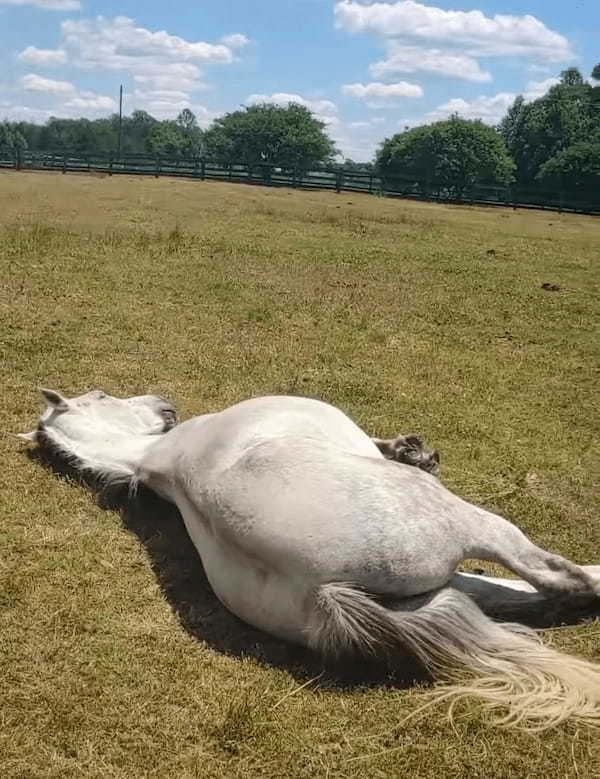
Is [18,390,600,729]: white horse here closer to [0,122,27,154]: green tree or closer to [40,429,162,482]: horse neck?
[40,429,162,482]: horse neck

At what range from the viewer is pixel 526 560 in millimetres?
3223

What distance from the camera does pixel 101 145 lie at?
99125 mm

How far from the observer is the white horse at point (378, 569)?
9.55ft

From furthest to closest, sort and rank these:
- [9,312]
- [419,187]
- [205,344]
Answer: [419,187], [9,312], [205,344]

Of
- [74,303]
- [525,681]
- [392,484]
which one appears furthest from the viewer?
[74,303]

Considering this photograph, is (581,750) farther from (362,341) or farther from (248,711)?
(362,341)

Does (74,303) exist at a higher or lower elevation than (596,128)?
lower

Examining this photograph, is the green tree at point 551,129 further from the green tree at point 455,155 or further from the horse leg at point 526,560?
the horse leg at point 526,560

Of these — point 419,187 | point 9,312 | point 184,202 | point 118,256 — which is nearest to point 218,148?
point 419,187

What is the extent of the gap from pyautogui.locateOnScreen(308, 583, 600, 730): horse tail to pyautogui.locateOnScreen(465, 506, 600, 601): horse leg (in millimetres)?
233

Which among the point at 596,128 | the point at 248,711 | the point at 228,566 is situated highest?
the point at 596,128

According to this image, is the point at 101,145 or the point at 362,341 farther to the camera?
the point at 101,145

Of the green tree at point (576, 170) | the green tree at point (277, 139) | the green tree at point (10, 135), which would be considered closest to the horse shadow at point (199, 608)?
the green tree at point (576, 170)

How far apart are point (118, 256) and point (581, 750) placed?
994 centimetres
